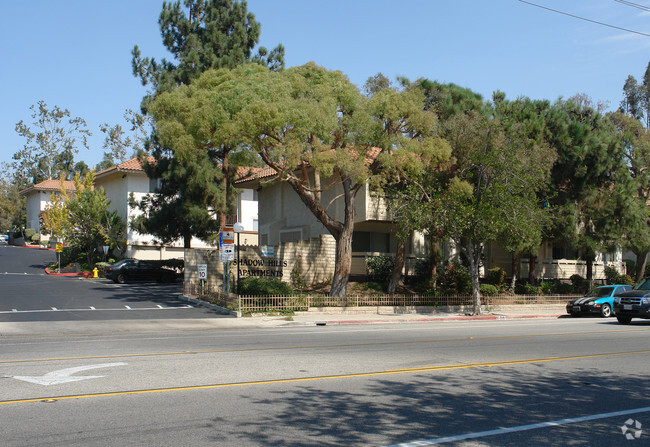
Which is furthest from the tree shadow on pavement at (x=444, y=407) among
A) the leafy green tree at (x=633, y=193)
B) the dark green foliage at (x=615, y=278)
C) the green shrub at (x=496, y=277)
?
the dark green foliage at (x=615, y=278)

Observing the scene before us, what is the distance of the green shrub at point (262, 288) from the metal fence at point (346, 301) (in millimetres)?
574

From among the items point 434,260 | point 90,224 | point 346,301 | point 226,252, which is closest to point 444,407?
point 226,252

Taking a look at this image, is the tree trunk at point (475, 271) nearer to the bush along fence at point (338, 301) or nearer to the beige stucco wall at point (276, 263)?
the bush along fence at point (338, 301)

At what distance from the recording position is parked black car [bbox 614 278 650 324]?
22.1m

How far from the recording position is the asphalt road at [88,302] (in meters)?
21.9

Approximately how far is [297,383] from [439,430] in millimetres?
3089

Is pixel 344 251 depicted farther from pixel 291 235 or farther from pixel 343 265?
pixel 291 235

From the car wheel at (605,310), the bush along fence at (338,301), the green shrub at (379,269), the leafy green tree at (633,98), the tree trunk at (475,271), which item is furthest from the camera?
the leafy green tree at (633,98)

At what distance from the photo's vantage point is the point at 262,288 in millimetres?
24672

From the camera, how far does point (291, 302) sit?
79.7ft

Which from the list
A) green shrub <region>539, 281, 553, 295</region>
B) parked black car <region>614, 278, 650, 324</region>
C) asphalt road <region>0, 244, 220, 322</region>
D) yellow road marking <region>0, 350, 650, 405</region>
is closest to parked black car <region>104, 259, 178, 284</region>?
asphalt road <region>0, 244, 220, 322</region>

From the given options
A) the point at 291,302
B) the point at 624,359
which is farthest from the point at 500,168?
the point at 624,359

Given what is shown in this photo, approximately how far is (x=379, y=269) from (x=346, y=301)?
6531 millimetres

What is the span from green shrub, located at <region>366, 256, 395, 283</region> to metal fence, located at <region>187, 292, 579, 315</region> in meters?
4.46
